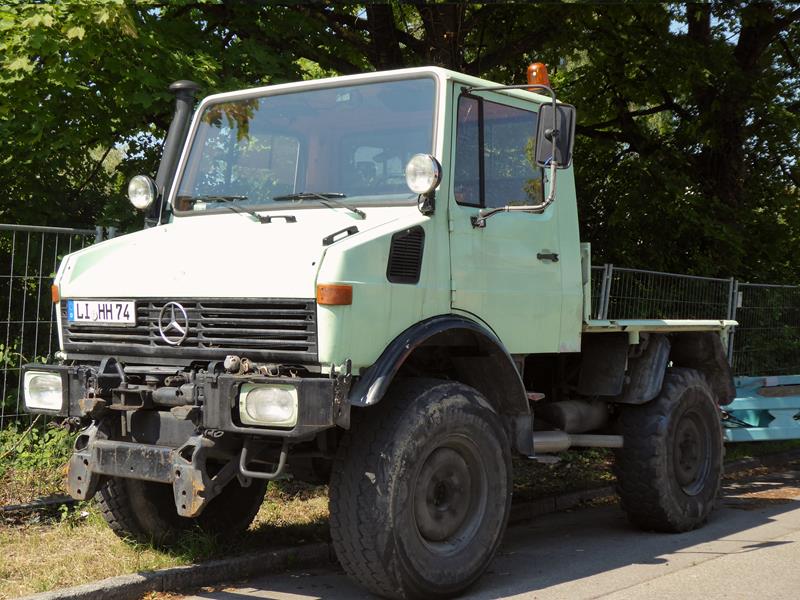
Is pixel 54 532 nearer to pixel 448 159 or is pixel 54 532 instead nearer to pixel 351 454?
pixel 351 454

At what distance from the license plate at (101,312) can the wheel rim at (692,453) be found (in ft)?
12.5

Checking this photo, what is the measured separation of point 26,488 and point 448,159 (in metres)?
3.59

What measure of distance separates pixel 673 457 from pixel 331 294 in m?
3.37

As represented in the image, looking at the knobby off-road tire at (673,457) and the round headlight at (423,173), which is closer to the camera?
the round headlight at (423,173)

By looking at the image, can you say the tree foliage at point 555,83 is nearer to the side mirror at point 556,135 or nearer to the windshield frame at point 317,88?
the windshield frame at point 317,88

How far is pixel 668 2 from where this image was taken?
11.9 meters

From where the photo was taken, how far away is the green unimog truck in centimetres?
485

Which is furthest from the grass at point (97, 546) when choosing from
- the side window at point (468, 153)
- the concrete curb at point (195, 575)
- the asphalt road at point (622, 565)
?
the side window at point (468, 153)

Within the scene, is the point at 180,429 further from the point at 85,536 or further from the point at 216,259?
the point at 85,536

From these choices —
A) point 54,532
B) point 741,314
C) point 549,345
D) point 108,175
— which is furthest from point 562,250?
point 741,314

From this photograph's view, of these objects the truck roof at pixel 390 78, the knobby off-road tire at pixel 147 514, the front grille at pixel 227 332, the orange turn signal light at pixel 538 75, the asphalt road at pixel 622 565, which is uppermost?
the orange turn signal light at pixel 538 75

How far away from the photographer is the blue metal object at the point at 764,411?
9117 mm

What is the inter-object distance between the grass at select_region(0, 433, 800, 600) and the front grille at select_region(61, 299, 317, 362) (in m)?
1.13

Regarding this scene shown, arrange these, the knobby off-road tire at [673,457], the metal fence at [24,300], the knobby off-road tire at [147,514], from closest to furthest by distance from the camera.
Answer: the knobby off-road tire at [147,514] → the knobby off-road tire at [673,457] → the metal fence at [24,300]
